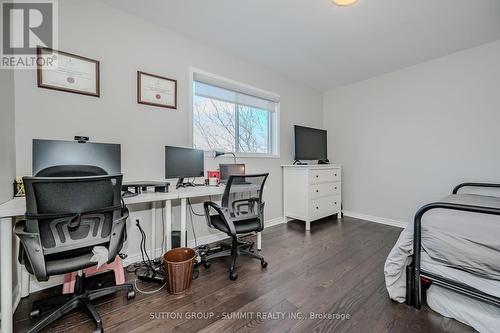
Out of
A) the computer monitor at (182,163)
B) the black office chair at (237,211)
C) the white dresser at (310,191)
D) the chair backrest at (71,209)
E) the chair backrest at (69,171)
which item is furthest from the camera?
the white dresser at (310,191)

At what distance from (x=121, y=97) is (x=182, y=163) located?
2.77 ft

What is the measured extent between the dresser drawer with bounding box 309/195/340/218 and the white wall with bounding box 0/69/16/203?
3118 millimetres

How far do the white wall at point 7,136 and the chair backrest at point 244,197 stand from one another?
57.7 inches

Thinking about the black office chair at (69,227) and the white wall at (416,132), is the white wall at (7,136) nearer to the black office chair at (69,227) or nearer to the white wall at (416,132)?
the black office chair at (69,227)

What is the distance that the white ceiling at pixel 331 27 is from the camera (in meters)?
1.97

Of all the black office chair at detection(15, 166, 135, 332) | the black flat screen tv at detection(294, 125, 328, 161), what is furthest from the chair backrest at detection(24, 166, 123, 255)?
the black flat screen tv at detection(294, 125, 328, 161)

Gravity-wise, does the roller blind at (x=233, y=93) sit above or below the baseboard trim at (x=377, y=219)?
above

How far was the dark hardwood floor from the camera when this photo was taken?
1295 millimetres

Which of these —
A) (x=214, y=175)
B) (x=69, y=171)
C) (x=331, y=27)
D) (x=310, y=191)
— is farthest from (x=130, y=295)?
(x=331, y=27)

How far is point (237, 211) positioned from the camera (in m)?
2.00

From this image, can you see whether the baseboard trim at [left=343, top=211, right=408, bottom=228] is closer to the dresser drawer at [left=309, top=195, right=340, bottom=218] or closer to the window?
the dresser drawer at [left=309, top=195, right=340, bottom=218]

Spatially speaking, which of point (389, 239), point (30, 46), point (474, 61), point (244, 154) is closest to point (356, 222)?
point (389, 239)

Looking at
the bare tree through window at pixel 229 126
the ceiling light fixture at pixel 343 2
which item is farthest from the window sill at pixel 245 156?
the ceiling light fixture at pixel 343 2

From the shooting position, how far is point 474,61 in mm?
2682
